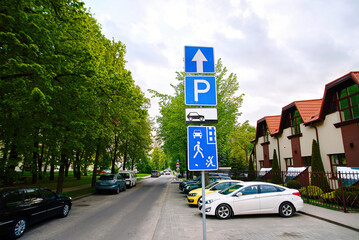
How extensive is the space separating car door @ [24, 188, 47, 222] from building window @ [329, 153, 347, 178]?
16212 mm

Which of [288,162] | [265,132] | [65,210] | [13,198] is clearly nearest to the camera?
[13,198]

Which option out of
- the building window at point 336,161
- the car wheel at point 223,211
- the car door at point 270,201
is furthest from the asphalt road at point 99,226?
the building window at point 336,161

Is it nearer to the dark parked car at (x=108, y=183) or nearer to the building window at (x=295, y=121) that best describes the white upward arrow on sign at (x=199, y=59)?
the dark parked car at (x=108, y=183)

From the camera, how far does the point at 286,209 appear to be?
9008 millimetres

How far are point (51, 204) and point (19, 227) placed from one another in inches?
73.3

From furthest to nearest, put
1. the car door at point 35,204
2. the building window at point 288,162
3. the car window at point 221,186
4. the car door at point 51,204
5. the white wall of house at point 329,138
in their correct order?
the building window at point 288,162, the white wall of house at point 329,138, the car window at point 221,186, the car door at point 51,204, the car door at point 35,204

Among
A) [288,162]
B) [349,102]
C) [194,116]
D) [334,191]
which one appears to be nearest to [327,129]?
[349,102]

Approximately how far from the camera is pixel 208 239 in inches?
244

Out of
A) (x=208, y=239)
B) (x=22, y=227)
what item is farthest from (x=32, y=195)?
(x=208, y=239)

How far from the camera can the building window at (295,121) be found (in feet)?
61.5

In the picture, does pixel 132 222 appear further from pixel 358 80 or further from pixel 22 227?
pixel 358 80

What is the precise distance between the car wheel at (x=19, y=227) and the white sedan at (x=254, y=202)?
664 cm

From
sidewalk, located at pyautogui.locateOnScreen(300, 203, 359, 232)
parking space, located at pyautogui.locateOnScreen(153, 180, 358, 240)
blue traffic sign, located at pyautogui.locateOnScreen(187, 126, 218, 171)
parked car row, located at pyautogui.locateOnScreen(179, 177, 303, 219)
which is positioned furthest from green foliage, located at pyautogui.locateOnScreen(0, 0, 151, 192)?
sidewalk, located at pyautogui.locateOnScreen(300, 203, 359, 232)

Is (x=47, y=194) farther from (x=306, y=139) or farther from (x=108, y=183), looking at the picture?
(x=306, y=139)
